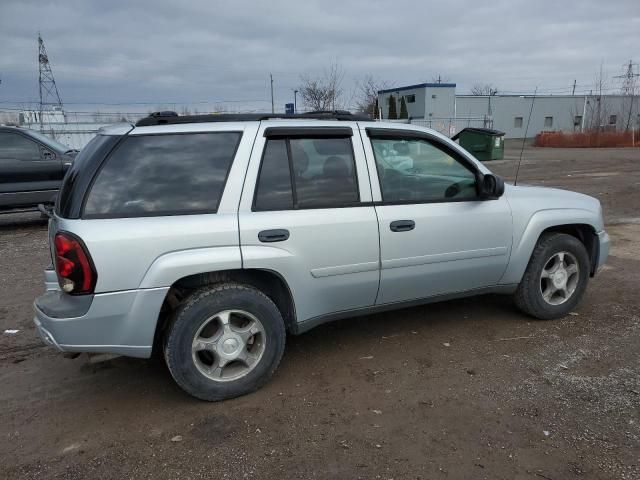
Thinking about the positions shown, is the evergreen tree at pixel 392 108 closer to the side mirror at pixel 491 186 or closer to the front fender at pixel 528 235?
the front fender at pixel 528 235

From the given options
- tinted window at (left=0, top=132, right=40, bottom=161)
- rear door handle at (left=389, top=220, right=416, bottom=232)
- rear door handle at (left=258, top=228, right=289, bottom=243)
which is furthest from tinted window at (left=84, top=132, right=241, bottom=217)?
tinted window at (left=0, top=132, right=40, bottom=161)

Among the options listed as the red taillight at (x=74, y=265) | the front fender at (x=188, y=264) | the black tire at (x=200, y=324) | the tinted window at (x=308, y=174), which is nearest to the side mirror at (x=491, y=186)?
the tinted window at (x=308, y=174)

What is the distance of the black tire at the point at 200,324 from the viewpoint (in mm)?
3090

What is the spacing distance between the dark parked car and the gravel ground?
5.09m

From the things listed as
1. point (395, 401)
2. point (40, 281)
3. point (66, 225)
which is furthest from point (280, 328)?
point (40, 281)

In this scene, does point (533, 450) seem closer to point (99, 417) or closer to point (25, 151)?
point (99, 417)

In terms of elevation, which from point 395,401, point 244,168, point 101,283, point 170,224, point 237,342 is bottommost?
point 395,401

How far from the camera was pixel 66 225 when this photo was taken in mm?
2916

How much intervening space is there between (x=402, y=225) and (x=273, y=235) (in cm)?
97

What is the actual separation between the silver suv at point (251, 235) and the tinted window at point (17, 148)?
22.4ft

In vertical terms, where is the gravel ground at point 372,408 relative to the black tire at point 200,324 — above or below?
below

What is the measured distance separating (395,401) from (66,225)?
7.37 feet

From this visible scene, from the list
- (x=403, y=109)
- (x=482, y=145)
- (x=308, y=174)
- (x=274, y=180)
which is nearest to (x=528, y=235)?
(x=308, y=174)

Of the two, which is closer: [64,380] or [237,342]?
[237,342]
